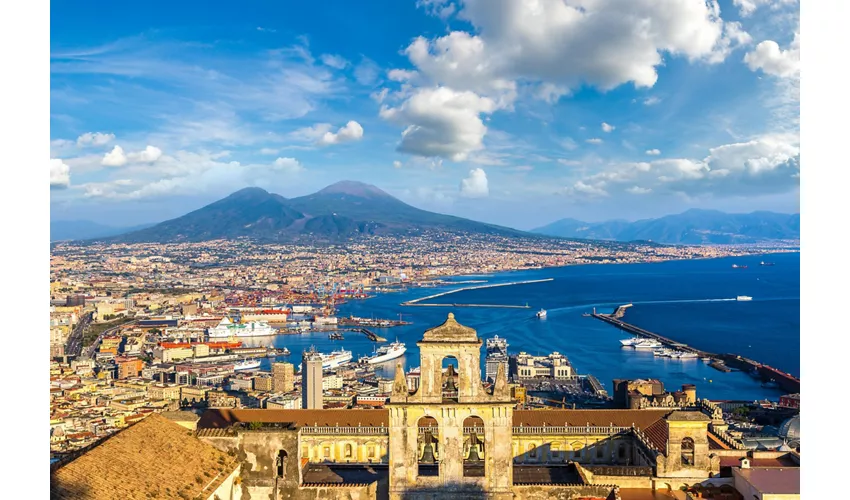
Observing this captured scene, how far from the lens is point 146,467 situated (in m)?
6.08

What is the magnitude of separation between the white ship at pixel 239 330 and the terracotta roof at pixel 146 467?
48.0m

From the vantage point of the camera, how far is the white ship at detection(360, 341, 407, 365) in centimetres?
4044

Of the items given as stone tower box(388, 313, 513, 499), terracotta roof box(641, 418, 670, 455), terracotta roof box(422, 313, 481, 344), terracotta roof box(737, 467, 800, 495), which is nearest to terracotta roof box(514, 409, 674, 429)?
terracotta roof box(641, 418, 670, 455)

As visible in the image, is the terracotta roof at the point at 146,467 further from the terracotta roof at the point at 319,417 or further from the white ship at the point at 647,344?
the white ship at the point at 647,344

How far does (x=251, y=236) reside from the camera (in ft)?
520

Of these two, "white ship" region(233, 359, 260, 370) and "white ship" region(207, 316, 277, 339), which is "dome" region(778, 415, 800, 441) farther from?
"white ship" region(207, 316, 277, 339)

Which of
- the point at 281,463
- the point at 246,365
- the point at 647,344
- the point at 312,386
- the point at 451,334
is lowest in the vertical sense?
the point at 246,365

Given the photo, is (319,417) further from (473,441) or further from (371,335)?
(371,335)

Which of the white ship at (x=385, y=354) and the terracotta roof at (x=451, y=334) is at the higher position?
the terracotta roof at (x=451, y=334)

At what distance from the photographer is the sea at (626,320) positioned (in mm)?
36906

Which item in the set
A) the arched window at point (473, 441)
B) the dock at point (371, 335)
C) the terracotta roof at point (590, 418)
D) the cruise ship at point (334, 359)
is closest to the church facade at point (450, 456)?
the arched window at point (473, 441)

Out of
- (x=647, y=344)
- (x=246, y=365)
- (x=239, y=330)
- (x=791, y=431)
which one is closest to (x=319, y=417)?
(x=791, y=431)

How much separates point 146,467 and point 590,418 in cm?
893
